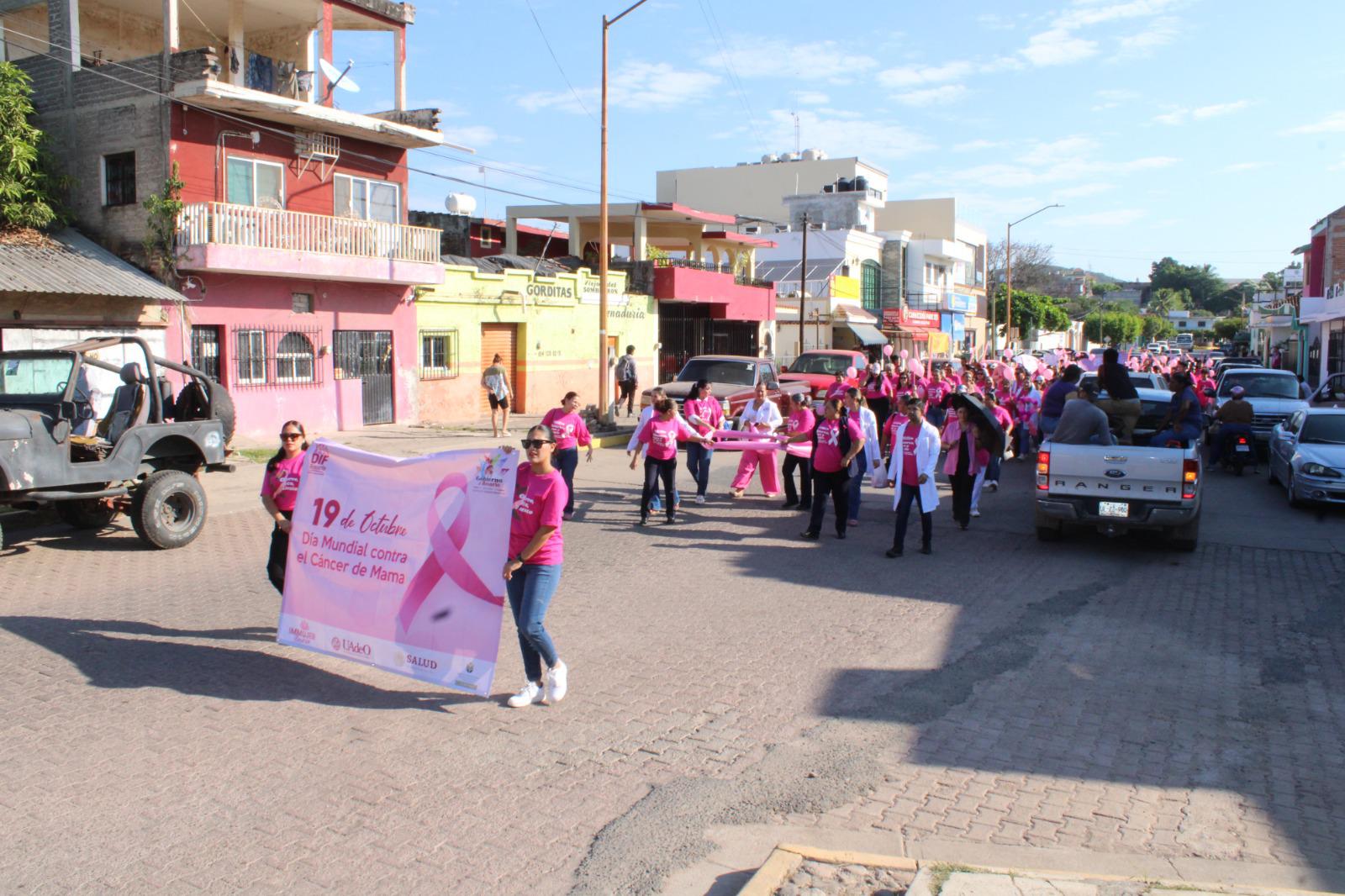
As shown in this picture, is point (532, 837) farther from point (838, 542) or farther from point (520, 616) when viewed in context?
point (838, 542)

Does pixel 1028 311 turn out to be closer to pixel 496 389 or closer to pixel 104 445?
pixel 496 389

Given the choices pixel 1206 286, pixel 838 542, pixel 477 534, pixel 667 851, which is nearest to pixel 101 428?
pixel 477 534

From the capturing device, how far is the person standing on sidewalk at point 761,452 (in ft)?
48.5

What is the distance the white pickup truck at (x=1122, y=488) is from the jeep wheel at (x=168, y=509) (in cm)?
905

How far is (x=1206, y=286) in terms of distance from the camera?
166125 mm

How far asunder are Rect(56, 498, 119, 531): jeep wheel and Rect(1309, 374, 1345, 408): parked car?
2167cm

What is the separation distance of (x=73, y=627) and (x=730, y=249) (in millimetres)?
36276

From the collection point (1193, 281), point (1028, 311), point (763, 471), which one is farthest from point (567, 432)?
point (1193, 281)

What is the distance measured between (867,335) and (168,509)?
137 ft

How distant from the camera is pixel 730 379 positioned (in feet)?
72.2

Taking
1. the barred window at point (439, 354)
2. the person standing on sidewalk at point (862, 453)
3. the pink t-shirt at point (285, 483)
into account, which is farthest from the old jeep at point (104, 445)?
the barred window at point (439, 354)

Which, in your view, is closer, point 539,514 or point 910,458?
point 539,514

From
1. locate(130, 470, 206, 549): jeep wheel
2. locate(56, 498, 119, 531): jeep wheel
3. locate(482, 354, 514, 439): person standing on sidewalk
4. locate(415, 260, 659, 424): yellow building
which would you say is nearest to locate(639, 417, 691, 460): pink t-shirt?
locate(130, 470, 206, 549): jeep wheel

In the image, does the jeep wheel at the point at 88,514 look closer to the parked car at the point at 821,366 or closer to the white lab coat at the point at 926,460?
the white lab coat at the point at 926,460
